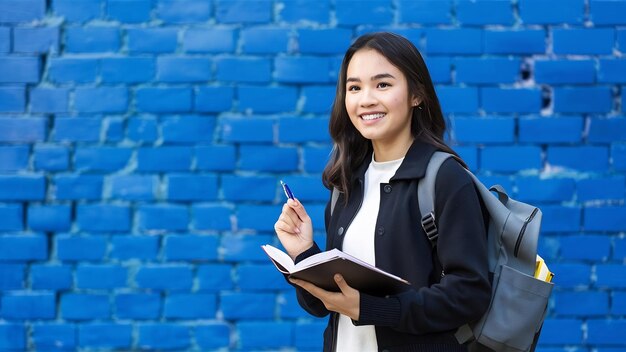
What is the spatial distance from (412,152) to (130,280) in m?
1.89

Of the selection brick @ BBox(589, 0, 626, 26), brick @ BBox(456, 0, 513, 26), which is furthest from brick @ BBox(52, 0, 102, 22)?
brick @ BBox(589, 0, 626, 26)

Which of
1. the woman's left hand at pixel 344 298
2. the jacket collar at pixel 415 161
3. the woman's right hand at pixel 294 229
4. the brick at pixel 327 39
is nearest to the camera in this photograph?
the woman's left hand at pixel 344 298

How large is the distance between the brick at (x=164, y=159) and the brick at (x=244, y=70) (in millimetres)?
371

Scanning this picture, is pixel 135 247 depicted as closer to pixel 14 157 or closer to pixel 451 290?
pixel 14 157

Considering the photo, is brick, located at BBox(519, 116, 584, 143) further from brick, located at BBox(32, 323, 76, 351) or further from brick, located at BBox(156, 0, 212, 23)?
brick, located at BBox(32, 323, 76, 351)

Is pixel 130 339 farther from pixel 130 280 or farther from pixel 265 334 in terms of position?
pixel 265 334

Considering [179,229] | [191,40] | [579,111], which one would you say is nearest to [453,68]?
[579,111]

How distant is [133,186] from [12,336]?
858 millimetres

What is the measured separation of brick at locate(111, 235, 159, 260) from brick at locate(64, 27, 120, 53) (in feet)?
2.79

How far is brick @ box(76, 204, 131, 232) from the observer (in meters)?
3.61

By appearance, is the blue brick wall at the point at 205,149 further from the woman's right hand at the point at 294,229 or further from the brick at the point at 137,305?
the woman's right hand at the point at 294,229

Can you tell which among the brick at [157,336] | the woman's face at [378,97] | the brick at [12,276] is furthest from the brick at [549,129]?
the brick at [12,276]

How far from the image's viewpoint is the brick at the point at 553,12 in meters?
3.62

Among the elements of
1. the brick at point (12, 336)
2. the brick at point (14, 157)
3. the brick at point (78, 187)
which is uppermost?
the brick at point (14, 157)
